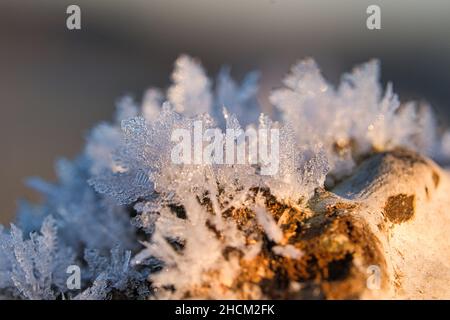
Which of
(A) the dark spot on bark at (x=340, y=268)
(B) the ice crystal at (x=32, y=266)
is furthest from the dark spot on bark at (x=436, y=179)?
(B) the ice crystal at (x=32, y=266)

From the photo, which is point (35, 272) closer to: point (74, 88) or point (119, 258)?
point (119, 258)

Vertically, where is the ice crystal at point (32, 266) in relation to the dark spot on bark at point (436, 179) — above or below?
below

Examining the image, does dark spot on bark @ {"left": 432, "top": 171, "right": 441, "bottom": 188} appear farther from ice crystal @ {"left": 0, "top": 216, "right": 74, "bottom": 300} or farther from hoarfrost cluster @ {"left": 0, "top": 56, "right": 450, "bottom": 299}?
ice crystal @ {"left": 0, "top": 216, "right": 74, "bottom": 300}

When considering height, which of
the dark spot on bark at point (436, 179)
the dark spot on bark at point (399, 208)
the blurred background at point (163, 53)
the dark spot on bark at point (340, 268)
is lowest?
the dark spot on bark at point (340, 268)

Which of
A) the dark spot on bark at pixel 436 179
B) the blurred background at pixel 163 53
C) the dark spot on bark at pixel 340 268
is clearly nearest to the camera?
the dark spot on bark at pixel 340 268

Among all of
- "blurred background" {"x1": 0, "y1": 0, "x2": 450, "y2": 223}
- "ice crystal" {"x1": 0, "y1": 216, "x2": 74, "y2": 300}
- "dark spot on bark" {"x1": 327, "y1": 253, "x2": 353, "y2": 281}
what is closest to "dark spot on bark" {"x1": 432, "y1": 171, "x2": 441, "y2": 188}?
"dark spot on bark" {"x1": 327, "y1": 253, "x2": 353, "y2": 281}

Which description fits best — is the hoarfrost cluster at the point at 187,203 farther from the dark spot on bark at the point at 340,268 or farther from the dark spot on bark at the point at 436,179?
the dark spot on bark at the point at 436,179
